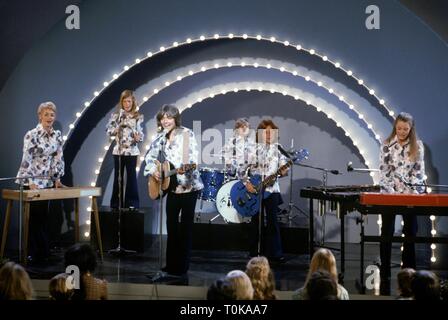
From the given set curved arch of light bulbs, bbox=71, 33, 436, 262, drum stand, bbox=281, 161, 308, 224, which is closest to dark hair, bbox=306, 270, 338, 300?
curved arch of light bulbs, bbox=71, 33, 436, 262

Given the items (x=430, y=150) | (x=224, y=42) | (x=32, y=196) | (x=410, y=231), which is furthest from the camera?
(x=224, y=42)

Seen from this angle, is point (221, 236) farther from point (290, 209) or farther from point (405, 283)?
point (405, 283)

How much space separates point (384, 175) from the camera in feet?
27.0

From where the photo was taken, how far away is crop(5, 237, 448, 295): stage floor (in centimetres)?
810

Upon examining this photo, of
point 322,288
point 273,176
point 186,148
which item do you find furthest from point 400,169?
point 322,288

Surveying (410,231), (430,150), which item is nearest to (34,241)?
(410,231)

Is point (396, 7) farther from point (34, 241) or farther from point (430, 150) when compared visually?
point (34, 241)

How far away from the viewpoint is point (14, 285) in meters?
5.01

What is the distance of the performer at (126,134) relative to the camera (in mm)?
10352

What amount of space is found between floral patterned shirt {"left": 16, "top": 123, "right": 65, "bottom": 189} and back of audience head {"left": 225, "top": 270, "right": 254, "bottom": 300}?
4.93m

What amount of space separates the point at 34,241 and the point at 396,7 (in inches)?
229

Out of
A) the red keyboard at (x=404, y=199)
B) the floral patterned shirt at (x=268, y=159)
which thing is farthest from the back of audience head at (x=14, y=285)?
the floral patterned shirt at (x=268, y=159)

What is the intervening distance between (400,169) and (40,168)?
184 inches

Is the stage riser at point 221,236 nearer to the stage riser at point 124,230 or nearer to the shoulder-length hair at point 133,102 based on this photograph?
the stage riser at point 124,230
